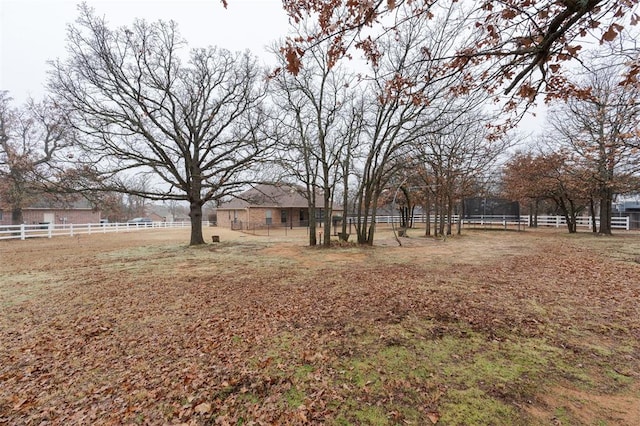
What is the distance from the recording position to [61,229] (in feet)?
67.1

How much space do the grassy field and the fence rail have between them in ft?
52.5

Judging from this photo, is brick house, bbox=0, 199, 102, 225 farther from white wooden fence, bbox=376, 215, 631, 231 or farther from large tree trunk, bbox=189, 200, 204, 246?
white wooden fence, bbox=376, 215, 631, 231

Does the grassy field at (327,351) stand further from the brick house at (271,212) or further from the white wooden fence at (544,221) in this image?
the brick house at (271,212)

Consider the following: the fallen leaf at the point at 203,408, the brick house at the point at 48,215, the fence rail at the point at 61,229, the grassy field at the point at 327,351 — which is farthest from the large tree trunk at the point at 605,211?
the brick house at the point at 48,215

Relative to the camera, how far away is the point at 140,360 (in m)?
3.36

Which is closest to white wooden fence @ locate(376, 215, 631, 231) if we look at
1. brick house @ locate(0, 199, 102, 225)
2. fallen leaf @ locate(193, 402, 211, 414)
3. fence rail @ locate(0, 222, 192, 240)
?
fallen leaf @ locate(193, 402, 211, 414)

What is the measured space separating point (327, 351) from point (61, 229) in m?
26.0

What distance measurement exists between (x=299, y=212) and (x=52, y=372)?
31105mm

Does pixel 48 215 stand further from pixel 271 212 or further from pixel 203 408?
pixel 203 408

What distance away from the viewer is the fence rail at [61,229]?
1775 centimetres

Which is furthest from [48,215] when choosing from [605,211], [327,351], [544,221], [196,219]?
[544,221]

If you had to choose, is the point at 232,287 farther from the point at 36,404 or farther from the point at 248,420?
the point at 248,420

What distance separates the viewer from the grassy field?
2432 millimetres

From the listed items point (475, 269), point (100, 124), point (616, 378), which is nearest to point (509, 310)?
point (616, 378)
